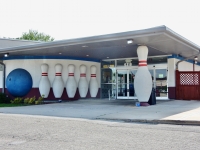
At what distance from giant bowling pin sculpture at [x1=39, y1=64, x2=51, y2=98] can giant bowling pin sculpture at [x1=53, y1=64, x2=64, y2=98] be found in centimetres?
48

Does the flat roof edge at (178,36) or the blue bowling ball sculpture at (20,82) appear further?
the blue bowling ball sculpture at (20,82)

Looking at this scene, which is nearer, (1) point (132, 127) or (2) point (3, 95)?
(1) point (132, 127)

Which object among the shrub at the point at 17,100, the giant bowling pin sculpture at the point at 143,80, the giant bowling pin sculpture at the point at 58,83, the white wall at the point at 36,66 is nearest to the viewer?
the giant bowling pin sculpture at the point at 143,80

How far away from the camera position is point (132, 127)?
8.18 metres

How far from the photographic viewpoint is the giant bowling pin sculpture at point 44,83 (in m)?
18.6

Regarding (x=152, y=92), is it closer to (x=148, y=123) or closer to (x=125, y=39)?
(x=125, y=39)

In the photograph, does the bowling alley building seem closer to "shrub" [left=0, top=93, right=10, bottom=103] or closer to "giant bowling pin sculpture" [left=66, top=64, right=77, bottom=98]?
"giant bowling pin sculpture" [left=66, top=64, right=77, bottom=98]

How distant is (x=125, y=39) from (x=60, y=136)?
7178 mm

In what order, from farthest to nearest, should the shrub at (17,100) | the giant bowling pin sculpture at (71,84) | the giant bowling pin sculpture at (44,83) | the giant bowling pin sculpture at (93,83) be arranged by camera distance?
the giant bowling pin sculpture at (93,83) < the giant bowling pin sculpture at (71,84) < the giant bowling pin sculpture at (44,83) < the shrub at (17,100)

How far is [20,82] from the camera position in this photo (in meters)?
18.8

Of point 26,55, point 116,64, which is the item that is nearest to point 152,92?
point 116,64

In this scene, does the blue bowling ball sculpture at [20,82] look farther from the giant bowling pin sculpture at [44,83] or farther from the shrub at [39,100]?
the shrub at [39,100]

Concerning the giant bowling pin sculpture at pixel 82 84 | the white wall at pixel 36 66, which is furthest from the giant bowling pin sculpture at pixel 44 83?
the giant bowling pin sculpture at pixel 82 84

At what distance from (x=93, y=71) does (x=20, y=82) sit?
17.4 feet
